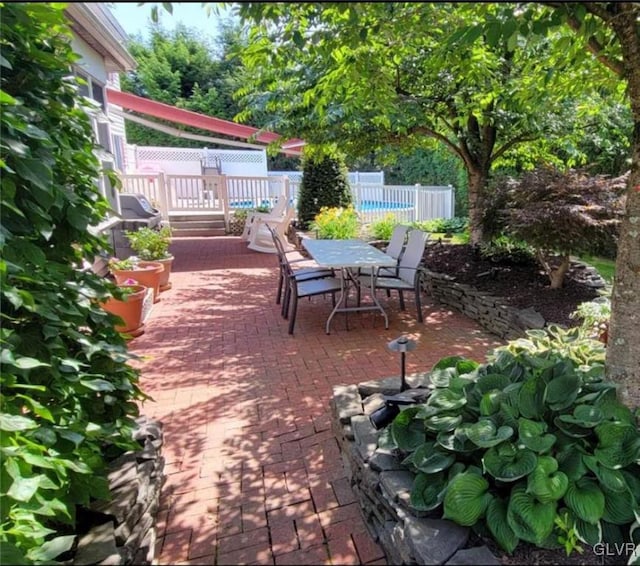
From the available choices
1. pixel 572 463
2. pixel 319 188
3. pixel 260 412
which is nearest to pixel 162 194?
pixel 319 188

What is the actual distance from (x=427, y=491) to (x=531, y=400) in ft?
1.86

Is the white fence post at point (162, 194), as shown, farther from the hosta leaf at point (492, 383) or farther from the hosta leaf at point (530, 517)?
the hosta leaf at point (530, 517)

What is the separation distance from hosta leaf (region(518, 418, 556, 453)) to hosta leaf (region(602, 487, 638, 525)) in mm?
228

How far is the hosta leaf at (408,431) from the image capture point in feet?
6.16

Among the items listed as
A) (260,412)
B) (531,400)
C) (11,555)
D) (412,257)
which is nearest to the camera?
(11,555)

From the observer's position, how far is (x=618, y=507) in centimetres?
146

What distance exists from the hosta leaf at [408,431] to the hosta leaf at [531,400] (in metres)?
0.43

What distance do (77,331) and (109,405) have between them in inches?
14.5

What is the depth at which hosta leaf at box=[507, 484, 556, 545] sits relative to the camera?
1.38 metres

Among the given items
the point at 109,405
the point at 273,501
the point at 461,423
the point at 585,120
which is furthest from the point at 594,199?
the point at 109,405

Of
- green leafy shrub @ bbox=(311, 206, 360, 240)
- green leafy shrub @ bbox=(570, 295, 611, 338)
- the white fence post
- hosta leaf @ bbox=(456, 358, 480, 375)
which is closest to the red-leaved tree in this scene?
green leafy shrub @ bbox=(570, 295, 611, 338)

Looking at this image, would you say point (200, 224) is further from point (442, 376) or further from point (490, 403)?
point (490, 403)

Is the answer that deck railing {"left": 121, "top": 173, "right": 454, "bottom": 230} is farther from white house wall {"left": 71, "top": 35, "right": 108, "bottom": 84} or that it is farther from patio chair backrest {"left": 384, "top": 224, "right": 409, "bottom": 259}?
patio chair backrest {"left": 384, "top": 224, "right": 409, "bottom": 259}

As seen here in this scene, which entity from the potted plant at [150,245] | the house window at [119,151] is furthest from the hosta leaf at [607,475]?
the house window at [119,151]
